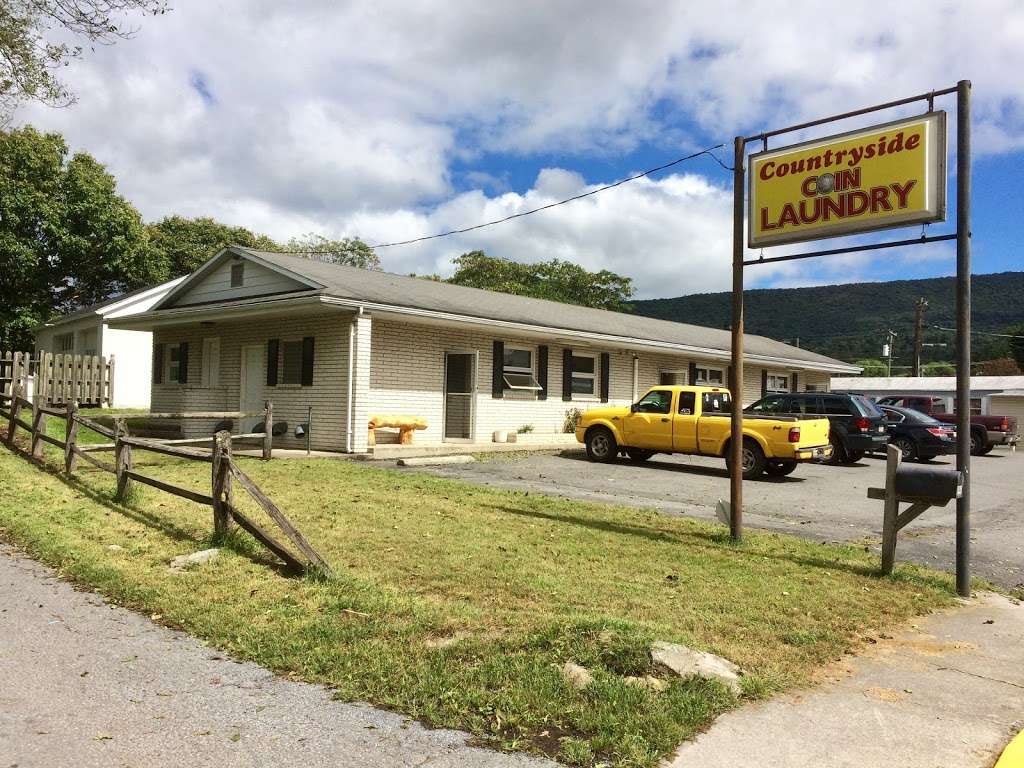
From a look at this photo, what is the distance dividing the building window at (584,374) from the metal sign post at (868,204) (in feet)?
42.1

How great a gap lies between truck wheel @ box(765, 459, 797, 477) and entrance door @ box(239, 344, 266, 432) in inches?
450

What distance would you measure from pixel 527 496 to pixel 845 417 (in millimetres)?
10653

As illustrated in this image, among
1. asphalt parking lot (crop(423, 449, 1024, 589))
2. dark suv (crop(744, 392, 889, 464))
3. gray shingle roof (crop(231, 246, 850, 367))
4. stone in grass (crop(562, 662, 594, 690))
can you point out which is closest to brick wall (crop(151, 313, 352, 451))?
gray shingle roof (crop(231, 246, 850, 367))

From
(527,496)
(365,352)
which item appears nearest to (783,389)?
(365,352)

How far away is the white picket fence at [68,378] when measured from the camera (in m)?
21.0

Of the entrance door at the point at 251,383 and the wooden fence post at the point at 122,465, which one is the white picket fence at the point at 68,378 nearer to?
the entrance door at the point at 251,383

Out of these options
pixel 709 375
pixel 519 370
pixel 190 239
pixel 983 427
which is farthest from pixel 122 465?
pixel 190 239

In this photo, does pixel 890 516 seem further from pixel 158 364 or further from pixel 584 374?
pixel 158 364

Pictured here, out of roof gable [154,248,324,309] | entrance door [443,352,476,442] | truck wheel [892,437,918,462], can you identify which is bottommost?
truck wheel [892,437,918,462]

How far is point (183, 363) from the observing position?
20938 mm

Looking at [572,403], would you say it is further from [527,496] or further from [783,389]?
[783,389]

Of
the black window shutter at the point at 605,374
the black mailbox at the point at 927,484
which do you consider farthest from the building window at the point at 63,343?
the black mailbox at the point at 927,484

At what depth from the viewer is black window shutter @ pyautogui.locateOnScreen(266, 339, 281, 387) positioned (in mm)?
17844

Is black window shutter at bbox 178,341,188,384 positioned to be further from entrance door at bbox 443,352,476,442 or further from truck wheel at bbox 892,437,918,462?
truck wheel at bbox 892,437,918,462
